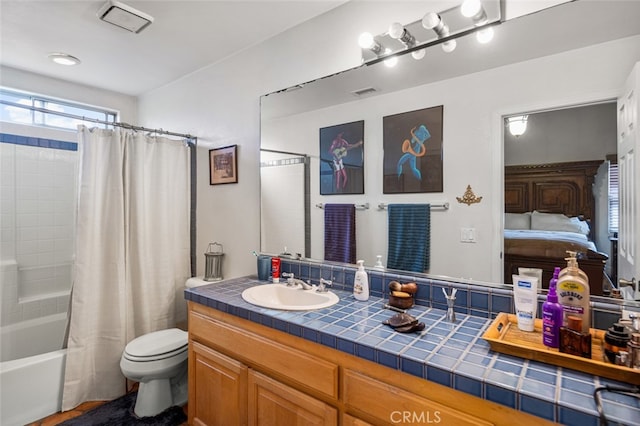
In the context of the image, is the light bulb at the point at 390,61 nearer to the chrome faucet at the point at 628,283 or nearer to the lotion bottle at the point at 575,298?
the lotion bottle at the point at 575,298

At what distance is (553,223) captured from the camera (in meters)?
1.26

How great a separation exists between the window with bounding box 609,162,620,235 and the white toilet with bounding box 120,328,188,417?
229 cm

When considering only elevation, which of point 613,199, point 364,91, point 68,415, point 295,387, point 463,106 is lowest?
point 68,415

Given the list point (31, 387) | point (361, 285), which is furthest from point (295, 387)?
point (31, 387)

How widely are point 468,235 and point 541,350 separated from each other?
0.57 metres

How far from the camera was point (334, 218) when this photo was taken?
1909mm

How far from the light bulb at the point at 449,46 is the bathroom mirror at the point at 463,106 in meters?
0.02

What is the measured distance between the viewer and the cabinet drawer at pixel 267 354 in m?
1.21

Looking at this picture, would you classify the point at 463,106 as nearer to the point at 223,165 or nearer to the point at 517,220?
the point at 517,220

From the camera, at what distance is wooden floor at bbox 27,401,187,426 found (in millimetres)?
1979

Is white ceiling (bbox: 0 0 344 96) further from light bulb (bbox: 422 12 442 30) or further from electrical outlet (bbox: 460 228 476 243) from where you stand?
electrical outlet (bbox: 460 228 476 243)

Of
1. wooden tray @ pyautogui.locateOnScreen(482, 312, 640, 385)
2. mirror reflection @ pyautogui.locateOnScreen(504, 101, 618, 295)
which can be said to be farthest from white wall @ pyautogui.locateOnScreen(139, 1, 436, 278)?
wooden tray @ pyautogui.locateOnScreen(482, 312, 640, 385)

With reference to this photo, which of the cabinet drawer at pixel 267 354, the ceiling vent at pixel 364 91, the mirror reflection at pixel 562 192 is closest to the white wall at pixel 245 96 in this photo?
the ceiling vent at pixel 364 91

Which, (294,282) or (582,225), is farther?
(294,282)
